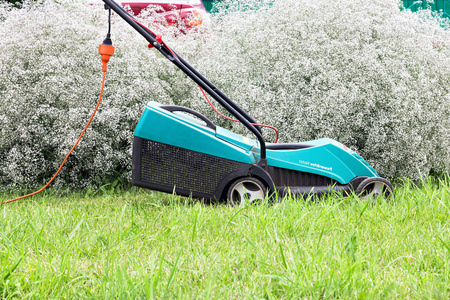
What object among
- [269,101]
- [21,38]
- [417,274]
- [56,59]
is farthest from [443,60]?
[21,38]

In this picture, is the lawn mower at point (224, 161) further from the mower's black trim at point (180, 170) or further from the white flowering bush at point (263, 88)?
the white flowering bush at point (263, 88)

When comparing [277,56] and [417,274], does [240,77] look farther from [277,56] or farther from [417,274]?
[417,274]

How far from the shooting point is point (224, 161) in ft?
9.35

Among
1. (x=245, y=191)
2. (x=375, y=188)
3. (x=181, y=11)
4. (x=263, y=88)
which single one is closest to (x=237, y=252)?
(x=245, y=191)

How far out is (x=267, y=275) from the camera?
1.59 m

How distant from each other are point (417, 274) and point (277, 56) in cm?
245

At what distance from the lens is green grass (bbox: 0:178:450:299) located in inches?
60.2

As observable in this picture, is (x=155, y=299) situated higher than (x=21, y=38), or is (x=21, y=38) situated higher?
(x=21, y=38)

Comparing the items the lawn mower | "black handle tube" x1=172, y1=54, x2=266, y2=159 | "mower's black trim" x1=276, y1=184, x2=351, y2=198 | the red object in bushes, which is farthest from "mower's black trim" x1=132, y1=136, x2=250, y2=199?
the red object in bushes

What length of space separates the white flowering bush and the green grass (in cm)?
80

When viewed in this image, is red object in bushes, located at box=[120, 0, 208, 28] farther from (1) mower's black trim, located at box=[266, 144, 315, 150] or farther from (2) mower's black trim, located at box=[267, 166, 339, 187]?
(2) mower's black trim, located at box=[267, 166, 339, 187]

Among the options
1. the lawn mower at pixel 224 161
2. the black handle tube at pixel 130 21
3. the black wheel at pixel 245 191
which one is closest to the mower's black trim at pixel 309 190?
the lawn mower at pixel 224 161

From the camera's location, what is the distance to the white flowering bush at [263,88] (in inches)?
Answer: 135

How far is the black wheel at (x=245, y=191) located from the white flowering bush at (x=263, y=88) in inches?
31.3
